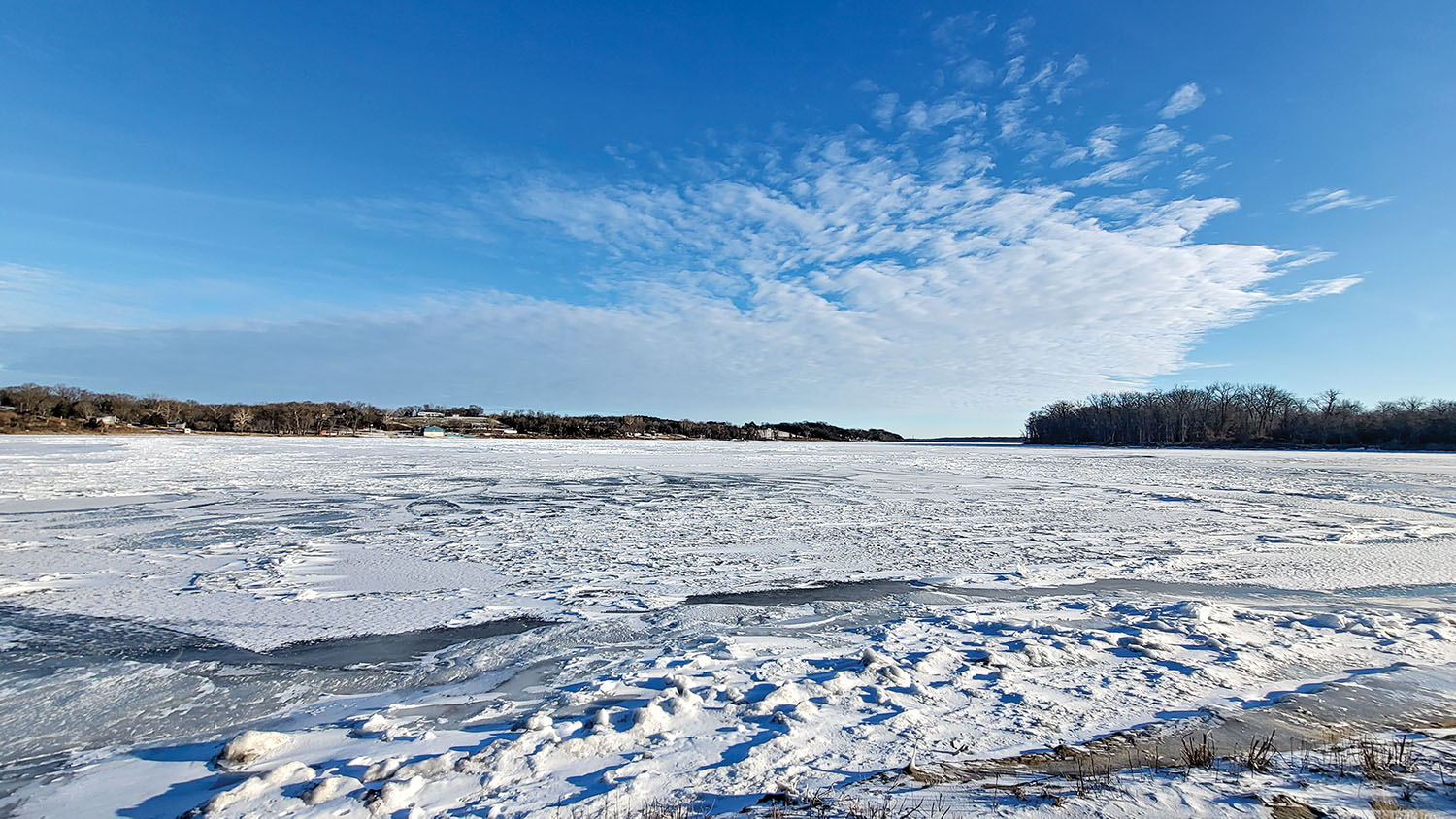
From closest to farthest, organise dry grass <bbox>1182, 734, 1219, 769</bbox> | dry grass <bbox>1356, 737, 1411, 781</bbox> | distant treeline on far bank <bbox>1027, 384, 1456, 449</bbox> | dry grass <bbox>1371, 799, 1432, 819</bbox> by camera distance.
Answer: dry grass <bbox>1371, 799, 1432, 819</bbox>
dry grass <bbox>1356, 737, 1411, 781</bbox>
dry grass <bbox>1182, 734, 1219, 769</bbox>
distant treeline on far bank <bbox>1027, 384, 1456, 449</bbox>

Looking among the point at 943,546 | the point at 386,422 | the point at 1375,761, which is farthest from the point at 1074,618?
the point at 386,422

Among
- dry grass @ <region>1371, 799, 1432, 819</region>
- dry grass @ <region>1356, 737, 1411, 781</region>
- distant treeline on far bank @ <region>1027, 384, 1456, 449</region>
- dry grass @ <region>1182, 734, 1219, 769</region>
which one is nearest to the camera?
dry grass @ <region>1371, 799, 1432, 819</region>

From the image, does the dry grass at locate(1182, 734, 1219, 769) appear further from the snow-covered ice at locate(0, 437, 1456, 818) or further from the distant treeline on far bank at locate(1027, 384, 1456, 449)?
the distant treeline on far bank at locate(1027, 384, 1456, 449)

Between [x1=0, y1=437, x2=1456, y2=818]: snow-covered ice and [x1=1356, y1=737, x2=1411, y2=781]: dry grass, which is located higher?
[x1=1356, y1=737, x2=1411, y2=781]: dry grass

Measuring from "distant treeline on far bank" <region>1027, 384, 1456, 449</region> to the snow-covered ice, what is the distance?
7326 centimetres

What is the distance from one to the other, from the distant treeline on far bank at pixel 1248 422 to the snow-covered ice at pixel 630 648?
73258mm

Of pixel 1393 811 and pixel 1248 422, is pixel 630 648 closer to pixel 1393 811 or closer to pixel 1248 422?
pixel 1393 811

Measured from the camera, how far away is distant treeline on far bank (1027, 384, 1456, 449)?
6100cm

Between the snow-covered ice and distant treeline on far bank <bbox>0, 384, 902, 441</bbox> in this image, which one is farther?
distant treeline on far bank <bbox>0, 384, 902, 441</bbox>

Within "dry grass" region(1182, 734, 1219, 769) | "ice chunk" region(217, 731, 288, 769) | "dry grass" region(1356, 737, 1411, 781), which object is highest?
"dry grass" region(1356, 737, 1411, 781)

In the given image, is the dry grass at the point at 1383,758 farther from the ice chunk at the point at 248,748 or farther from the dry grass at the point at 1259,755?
the ice chunk at the point at 248,748

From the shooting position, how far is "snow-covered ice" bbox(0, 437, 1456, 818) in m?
2.80

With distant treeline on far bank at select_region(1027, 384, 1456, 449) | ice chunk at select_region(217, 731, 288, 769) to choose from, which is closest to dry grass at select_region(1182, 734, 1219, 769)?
ice chunk at select_region(217, 731, 288, 769)

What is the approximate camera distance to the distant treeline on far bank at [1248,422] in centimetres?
6100
